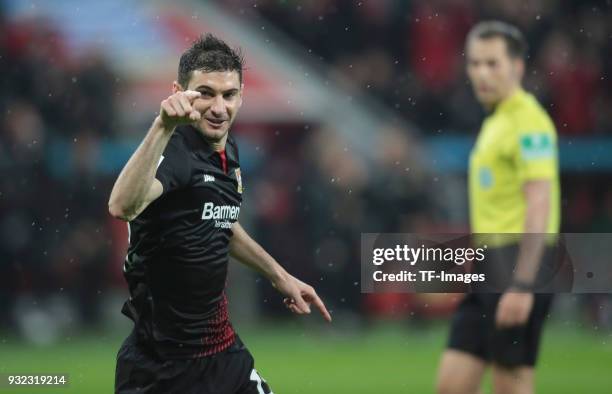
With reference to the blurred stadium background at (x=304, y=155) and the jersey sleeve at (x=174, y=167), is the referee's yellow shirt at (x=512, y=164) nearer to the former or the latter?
the jersey sleeve at (x=174, y=167)

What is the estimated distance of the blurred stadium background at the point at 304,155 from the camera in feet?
41.3

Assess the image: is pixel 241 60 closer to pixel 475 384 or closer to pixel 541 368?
pixel 475 384

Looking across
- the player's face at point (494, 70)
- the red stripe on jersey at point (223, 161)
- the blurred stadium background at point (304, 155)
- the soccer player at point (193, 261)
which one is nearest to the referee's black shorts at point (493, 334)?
the player's face at point (494, 70)

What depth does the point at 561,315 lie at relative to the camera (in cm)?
1441

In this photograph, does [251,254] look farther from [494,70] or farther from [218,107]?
[494,70]

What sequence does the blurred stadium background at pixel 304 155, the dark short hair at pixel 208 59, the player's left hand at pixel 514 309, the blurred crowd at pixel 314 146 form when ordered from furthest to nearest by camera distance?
the blurred crowd at pixel 314 146, the blurred stadium background at pixel 304 155, the player's left hand at pixel 514 309, the dark short hair at pixel 208 59

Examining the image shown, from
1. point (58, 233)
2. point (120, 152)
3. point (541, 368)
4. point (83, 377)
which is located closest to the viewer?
point (83, 377)

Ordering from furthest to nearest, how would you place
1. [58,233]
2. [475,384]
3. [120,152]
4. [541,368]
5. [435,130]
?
[435,130] < [120,152] < [58,233] < [541,368] < [475,384]

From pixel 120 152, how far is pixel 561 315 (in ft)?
18.4


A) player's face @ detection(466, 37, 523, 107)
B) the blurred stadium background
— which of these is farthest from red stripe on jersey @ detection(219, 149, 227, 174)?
the blurred stadium background

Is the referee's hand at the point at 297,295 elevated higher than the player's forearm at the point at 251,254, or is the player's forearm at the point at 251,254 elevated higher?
the player's forearm at the point at 251,254

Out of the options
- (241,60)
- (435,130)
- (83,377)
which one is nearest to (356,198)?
(435,130)

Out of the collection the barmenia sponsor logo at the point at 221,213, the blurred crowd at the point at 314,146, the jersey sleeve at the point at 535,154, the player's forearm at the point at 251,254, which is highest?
the blurred crowd at the point at 314,146
